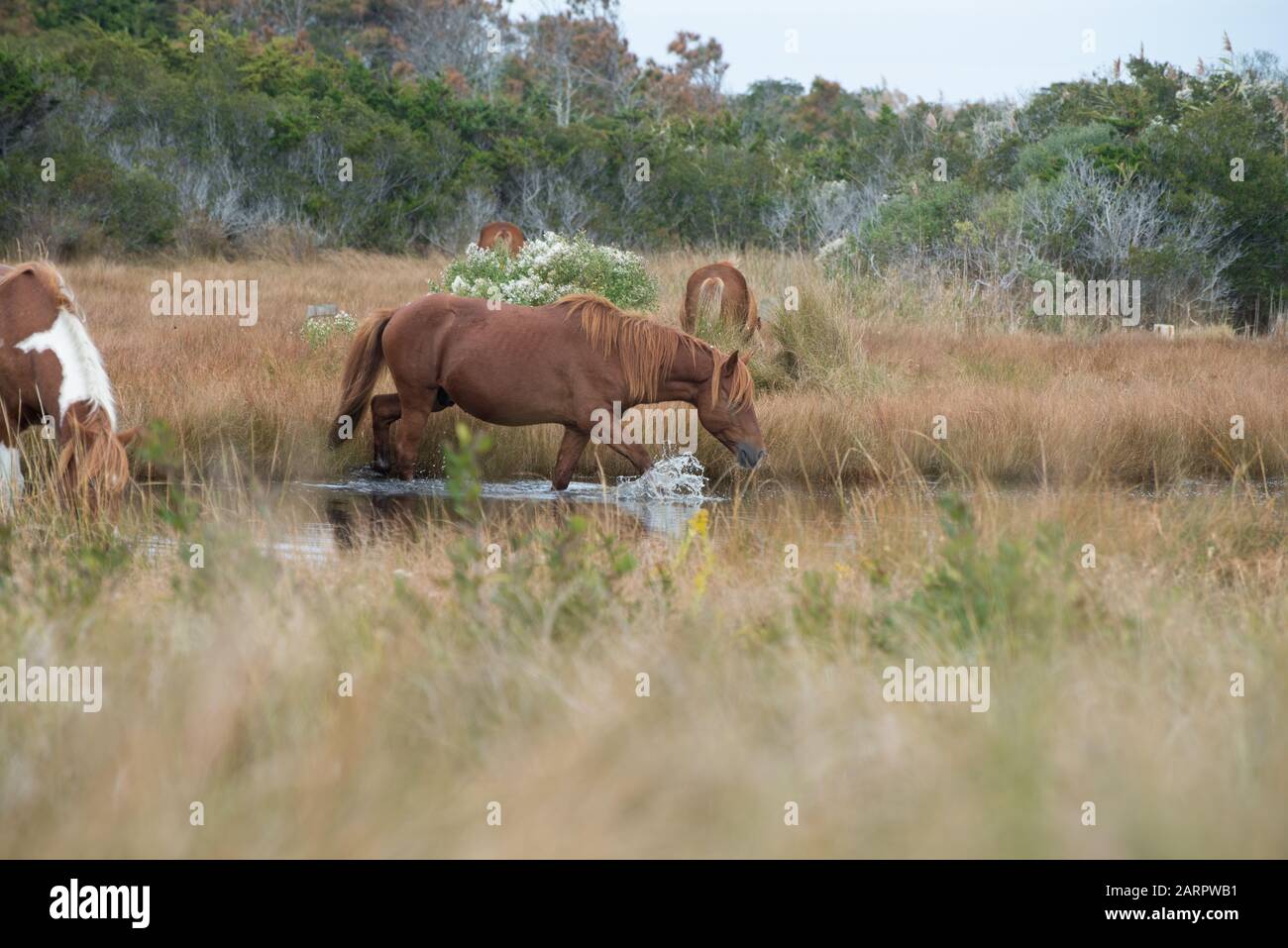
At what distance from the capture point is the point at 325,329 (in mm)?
12656

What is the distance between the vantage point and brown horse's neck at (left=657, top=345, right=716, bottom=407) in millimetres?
9062

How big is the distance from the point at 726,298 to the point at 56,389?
7344 millimetres

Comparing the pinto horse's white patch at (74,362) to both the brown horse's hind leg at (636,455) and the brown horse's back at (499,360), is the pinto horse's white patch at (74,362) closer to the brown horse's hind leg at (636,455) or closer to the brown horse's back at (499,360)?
the brown horse's back at (499,360)

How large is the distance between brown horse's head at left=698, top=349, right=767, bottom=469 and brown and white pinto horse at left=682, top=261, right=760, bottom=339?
11.5 ft

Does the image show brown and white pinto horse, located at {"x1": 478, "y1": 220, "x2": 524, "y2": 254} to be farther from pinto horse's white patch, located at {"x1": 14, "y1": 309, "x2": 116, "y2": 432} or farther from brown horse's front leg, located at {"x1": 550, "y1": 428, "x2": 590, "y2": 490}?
pinto horse's white patch, located at {"x1": 14, "y1": 309, "x2": 116, "y2": 432}

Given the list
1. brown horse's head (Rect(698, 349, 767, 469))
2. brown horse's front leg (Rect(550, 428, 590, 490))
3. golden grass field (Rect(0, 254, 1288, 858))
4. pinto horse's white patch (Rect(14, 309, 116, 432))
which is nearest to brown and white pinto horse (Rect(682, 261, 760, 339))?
brown horse's head (Rect(698, 349, 767, 469))

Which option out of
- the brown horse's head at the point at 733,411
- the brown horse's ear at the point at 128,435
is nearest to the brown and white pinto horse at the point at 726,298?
the brown horse's head at the point at 733,411

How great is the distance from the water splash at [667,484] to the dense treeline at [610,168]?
9132 mm

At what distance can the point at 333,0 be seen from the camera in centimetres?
4394

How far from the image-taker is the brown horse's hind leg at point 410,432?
366 inches

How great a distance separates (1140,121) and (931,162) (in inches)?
134

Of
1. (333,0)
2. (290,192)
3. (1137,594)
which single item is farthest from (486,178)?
(1137,594)

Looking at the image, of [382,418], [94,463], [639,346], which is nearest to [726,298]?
[639,346]

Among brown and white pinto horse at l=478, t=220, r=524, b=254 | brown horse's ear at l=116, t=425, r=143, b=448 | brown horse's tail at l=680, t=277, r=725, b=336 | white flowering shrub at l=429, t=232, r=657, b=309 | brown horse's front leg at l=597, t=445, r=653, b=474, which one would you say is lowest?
brown horse's front leg at l=597, t=445, r=653, b=474
